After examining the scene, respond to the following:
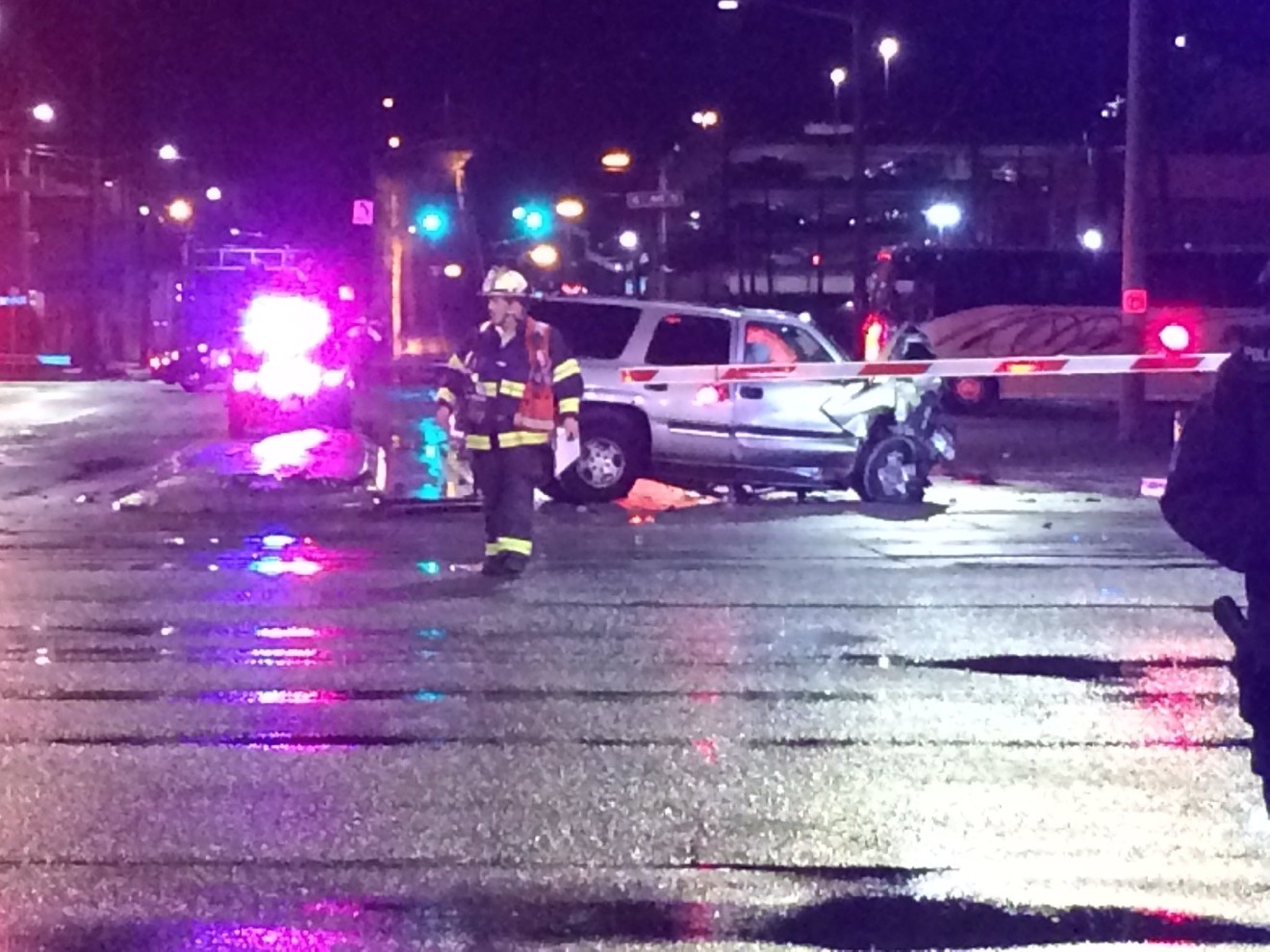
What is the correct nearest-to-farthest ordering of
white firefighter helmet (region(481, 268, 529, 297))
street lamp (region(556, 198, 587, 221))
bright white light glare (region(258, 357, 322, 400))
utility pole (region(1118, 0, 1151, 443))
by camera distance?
white firefighter helmet (region(481, 268, 529, 297)) < utility pole (region(1118, 0, 1151, 443)) < bright white light glare (region(258, 357, 322, 400)) < street lamp (region(556, 198, 587, 221))

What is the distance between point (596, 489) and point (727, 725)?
931 centimetres

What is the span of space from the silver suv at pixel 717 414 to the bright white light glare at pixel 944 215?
125ft

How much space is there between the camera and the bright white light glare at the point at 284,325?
2972cm

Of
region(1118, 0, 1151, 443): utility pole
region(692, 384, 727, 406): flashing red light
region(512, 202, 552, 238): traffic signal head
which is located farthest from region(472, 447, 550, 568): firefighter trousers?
region(512, 202, 552, 238): traffic signal head

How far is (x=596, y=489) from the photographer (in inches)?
693

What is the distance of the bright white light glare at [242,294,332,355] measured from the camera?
29719mm

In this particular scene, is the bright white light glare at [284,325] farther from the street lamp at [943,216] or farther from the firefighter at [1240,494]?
the firefighter at [1240,494]

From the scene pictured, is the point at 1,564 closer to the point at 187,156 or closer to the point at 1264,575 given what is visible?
the point at 1264,575

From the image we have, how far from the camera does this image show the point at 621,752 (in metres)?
7.86

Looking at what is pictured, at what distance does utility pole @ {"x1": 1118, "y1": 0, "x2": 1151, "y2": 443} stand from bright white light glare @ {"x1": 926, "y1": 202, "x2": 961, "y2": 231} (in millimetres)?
29483

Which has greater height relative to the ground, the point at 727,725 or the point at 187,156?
the point at 187,156

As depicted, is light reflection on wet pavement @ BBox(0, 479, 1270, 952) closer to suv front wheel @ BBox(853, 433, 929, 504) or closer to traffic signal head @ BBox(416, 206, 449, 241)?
suv front wheel @ BBox(853, 433, 929, 504)

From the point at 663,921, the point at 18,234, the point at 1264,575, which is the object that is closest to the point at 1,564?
the point at 663,921

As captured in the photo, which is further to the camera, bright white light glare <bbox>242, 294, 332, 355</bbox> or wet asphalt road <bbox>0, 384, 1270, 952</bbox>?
bright white light glare <bbox>242, 294, 332, 355</bbox>
